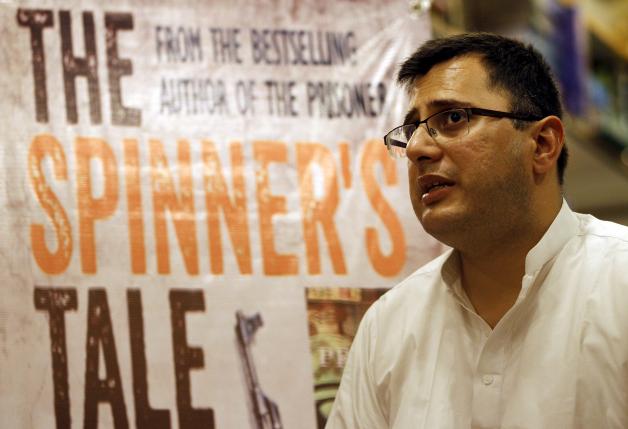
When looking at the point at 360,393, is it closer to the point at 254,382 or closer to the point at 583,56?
the point at 254,382

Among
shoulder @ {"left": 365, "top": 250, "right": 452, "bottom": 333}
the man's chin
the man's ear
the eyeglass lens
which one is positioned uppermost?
the eyeglass lens

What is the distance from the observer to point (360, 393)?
2.09 meters

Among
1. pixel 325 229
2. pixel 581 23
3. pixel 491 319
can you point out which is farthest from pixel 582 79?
pixel 491 319

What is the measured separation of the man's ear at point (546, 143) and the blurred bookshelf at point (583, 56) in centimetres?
216

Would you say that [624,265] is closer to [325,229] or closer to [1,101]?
[325,229]

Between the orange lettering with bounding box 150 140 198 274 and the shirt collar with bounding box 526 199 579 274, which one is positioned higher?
the orange lettering with bounding box 150 140 198 274

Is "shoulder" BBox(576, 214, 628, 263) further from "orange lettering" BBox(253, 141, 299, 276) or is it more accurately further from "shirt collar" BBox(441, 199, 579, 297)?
"orange lettering" BBox(253, 141, 299, 276)

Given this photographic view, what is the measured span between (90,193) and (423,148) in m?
0.86

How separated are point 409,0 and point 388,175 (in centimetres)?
55

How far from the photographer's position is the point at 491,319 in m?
1.98

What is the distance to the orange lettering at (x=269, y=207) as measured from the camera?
2.37m

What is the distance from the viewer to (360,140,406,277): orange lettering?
2.49 m

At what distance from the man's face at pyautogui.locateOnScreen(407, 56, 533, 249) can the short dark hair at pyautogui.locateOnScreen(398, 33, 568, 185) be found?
3cm

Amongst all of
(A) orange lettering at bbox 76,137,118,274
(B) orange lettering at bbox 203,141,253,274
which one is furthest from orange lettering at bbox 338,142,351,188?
(A) orange lettering at bbox 76,137,118,274
